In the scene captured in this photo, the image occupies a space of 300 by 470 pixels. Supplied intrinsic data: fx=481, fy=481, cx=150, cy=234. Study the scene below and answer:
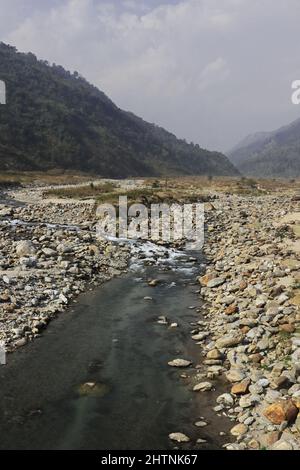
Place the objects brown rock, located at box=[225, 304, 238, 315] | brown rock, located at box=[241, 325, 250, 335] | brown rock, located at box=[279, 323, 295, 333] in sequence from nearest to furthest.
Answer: brown rock, located at box=[279, 323, 295, 333]
brown rock, located at box=[241, 325, 250, 335]
brown rock, located at box=[225, 304, 238, 315]

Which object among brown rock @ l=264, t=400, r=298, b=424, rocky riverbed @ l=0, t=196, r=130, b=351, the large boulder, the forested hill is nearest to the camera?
brown rock @ l=264, t=400, r=298, b=424

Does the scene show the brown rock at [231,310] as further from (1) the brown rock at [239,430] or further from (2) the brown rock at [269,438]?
(2) the brown rock at [269,438]

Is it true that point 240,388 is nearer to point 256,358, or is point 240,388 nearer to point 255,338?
point 256,358

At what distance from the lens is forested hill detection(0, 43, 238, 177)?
110 meters

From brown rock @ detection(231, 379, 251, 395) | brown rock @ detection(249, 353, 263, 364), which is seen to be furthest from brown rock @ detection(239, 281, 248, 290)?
brown rock @ detection(231, 379, 251, 395)

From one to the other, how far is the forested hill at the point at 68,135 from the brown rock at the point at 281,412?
85479 millimetres

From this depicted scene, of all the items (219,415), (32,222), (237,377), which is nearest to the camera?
(219,415)

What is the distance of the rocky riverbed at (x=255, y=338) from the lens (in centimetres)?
1034

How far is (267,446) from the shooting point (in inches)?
382

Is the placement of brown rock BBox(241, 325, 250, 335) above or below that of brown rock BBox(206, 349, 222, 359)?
above

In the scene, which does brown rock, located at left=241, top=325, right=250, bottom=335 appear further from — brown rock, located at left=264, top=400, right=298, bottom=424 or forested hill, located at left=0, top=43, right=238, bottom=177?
forested hill, located at left=0, top=43, right=238, bottom=177
